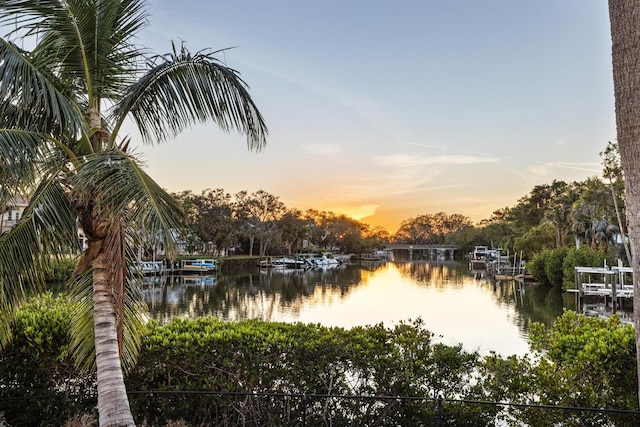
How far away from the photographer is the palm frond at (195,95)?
4273mm

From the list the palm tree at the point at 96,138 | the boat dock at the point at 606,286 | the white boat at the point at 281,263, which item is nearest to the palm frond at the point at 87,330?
the palm tree at the point at 96,138

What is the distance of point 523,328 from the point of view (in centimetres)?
1712

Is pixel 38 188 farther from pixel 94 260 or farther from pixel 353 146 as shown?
pixel 353 146

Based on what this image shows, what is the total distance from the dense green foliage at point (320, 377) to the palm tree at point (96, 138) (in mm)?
491

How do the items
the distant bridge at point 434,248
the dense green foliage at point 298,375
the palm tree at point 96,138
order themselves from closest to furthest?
the palm tree at point 96,138 < the dense green foliage at point 298,375 < the distant bridge at point 434,248

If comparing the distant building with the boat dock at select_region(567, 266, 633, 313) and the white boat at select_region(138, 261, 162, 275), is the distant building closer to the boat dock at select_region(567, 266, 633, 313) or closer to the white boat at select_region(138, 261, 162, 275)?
the white boat at select_region(138, 261, 162, 275)

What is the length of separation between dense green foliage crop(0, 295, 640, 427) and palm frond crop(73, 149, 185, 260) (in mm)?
1847

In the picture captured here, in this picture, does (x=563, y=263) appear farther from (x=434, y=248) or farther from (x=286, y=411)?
(x=434, y=248)

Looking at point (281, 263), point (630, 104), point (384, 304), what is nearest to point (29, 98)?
point (630, 104)

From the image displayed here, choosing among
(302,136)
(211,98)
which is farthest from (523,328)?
(211,98)

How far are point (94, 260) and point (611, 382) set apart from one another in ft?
15.3

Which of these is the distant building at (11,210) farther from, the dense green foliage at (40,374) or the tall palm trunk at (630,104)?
the tall palm trunk at (630,104)

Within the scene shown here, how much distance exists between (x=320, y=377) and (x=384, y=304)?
825 inches

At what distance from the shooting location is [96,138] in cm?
425
